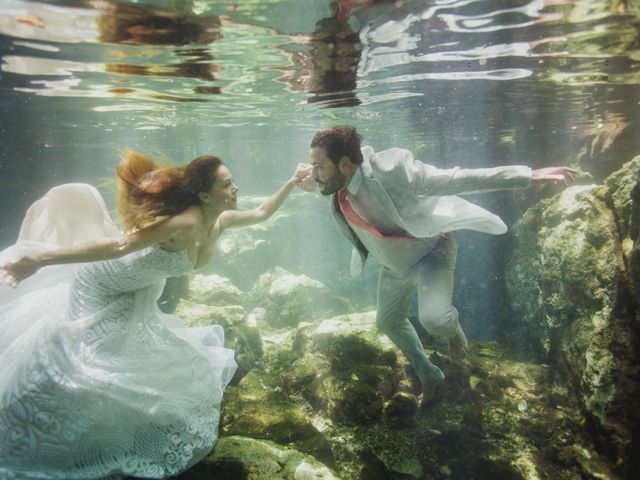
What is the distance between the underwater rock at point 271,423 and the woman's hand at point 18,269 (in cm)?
286

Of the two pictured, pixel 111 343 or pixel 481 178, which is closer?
pixel 111 343

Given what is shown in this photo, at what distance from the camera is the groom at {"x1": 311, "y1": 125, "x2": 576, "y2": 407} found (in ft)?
13.9

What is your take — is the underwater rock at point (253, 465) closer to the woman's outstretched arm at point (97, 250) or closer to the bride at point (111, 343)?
the bride at point (111, 343)

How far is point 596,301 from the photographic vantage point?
5590 millimetres

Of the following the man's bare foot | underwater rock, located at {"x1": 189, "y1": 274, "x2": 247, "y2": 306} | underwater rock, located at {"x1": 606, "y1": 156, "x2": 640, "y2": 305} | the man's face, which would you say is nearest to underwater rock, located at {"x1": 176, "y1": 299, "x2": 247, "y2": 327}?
underwater rock, located at {"x1": 189, "y1": 274, "x2": 247, "y2": 306}

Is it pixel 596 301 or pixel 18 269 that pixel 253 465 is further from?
pixel 596 301

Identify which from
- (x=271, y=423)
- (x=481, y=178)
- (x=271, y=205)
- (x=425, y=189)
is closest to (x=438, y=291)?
(x=425, y=189)

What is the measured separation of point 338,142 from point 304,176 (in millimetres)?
711

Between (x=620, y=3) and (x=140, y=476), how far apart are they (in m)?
9.30

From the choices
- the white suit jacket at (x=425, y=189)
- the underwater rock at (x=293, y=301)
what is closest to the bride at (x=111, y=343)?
the white suit jacket at (x=425, y=189)

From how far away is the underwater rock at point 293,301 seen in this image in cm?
1352

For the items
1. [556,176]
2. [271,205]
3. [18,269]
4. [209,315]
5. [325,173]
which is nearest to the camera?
[18,269]

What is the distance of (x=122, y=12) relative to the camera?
234 inches

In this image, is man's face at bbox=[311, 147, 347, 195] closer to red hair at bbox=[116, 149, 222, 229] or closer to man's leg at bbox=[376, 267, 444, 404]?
red hair at bbox=[116, 149, 222, 229]
